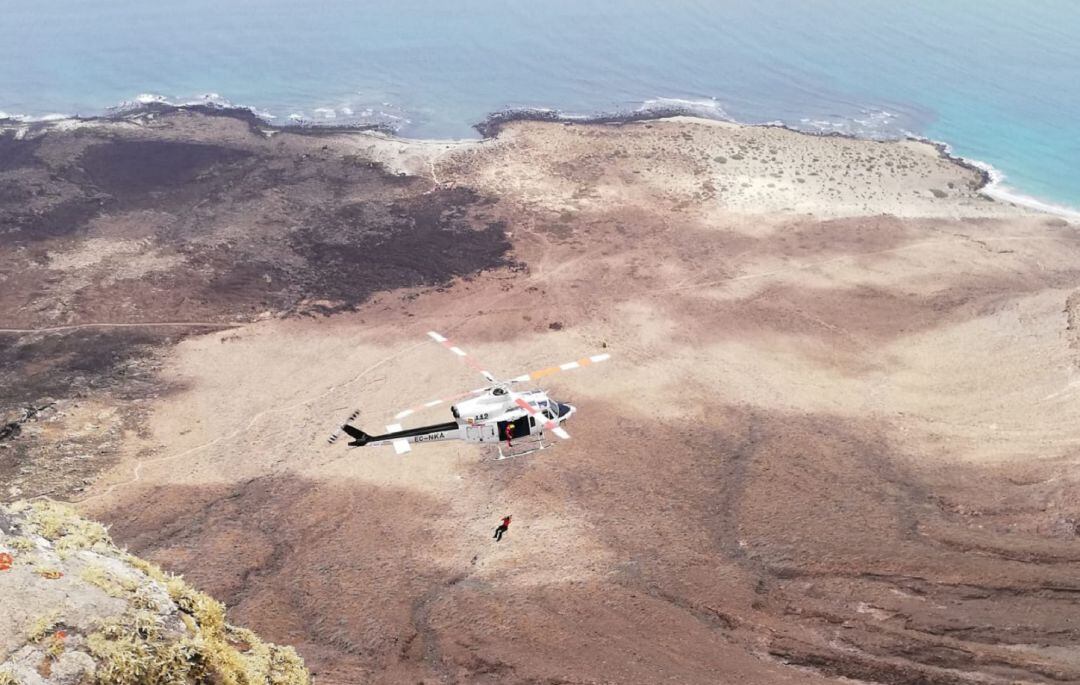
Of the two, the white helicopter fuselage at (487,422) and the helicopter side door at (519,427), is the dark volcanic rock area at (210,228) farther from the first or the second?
the helicopter side door at (519,427)

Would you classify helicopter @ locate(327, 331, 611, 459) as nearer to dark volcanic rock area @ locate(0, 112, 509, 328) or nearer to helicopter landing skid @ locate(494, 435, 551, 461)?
helicopter landing skid @ locate(494, 435, 551, 461)

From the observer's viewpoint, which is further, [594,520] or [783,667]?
[594,520]

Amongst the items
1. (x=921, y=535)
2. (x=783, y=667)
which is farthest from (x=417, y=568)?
(x=921, y=535)

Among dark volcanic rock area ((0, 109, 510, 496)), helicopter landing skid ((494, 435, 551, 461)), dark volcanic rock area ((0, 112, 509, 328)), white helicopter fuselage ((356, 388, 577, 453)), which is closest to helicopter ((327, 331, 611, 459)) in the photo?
white helicopter fuselage ((356, 388, 577, 453))

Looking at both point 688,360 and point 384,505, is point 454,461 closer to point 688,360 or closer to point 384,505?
point 384,505

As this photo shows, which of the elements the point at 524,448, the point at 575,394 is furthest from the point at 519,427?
the point at 575,394

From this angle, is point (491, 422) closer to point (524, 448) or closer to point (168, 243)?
point (524, 448)
